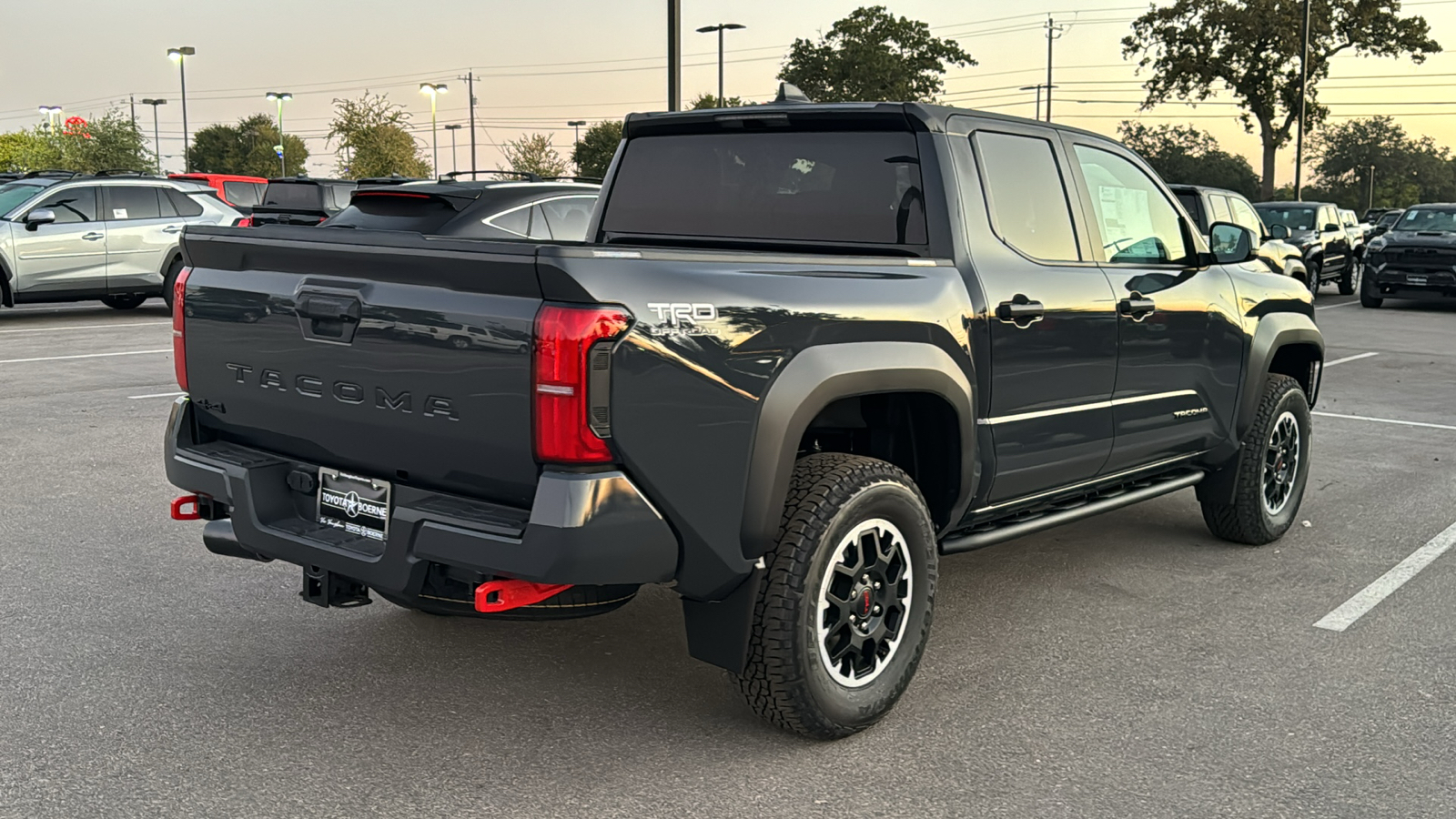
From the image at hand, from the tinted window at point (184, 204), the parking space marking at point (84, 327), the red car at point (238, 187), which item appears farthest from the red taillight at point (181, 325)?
the red car at point (238, 187)

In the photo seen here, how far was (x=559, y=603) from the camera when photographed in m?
3.51

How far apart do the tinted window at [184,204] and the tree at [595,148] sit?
241ft

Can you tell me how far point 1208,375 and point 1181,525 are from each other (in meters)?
1.35

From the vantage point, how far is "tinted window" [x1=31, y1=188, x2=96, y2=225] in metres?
16.2

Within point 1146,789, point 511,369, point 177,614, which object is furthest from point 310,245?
point 1146,789

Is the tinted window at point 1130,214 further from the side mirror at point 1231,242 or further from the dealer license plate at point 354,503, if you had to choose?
the dealer license plate at point 354,503

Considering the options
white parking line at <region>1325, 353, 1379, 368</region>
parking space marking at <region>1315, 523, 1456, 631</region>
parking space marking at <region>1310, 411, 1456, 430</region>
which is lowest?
parking space marking at <region>1315, 523, 1456, 631</region>

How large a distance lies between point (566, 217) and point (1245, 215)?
11499mm

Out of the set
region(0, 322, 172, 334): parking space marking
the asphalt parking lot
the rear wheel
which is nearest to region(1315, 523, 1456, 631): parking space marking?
the asphalt parking lot

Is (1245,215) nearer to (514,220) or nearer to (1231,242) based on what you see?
(514,220)

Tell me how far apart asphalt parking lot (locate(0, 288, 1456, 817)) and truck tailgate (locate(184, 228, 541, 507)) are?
84 centimetres

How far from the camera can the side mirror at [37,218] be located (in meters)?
15.8

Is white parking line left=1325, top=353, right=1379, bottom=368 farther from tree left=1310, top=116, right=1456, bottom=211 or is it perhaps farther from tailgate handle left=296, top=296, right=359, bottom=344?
tree left=1310, top=116, right=1456, bottom=211

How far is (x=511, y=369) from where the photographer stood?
321 centimetres
